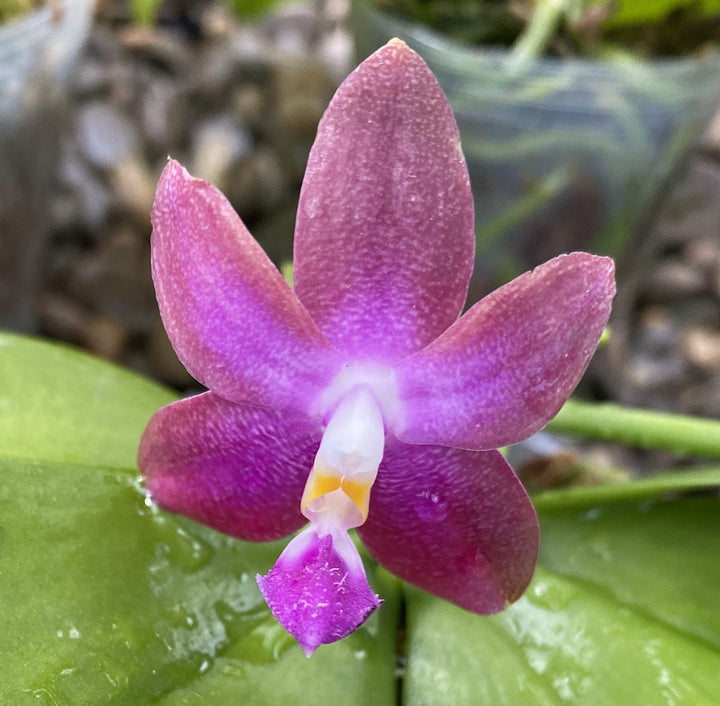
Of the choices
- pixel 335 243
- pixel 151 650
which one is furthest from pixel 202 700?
pixel 335 243

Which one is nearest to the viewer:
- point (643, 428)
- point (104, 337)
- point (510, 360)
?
point (510, 360)

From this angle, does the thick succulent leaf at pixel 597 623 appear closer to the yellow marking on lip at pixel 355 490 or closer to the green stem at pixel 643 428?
the green stem at pixel 643 428

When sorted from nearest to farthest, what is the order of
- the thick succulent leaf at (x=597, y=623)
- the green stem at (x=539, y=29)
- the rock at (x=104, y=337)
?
the thick succulent leaf at (x=597, y=623) → the green stem at (x=539, y=29) → the rock at (x=104, y=337)

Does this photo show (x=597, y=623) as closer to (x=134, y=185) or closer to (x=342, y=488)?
(x=342, y=488)

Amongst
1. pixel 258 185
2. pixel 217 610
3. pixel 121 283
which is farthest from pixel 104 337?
pixel 217 610

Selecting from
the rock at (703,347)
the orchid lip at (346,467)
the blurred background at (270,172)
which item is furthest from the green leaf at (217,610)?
the rock at (703,347)
